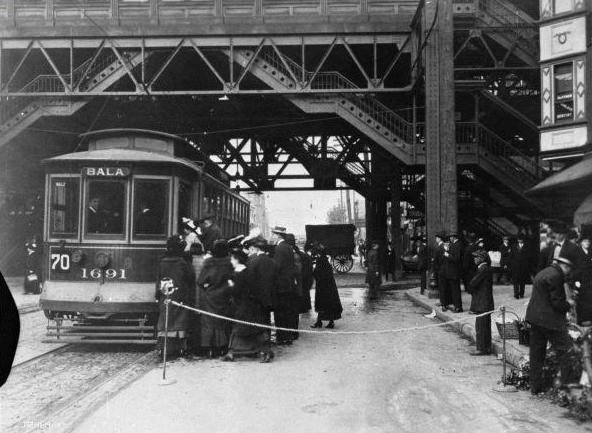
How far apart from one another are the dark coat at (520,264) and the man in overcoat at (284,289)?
25.3ft

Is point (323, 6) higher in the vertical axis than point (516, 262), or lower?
higher

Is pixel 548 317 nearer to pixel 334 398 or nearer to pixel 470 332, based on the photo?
pixel 334 398

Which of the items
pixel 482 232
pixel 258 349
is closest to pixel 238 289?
pixel 258 349

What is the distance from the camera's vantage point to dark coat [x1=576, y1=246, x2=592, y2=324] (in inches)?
337

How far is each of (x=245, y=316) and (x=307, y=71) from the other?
15.0 meters

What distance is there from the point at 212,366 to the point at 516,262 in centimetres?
1030

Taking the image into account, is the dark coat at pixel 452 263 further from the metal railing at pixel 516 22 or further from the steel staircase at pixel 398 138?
the metal railing at pixel 516 22

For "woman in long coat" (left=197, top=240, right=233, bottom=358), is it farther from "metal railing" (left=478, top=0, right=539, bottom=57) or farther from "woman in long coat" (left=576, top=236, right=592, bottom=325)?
"metal railing" (left=478, top=0, right=539, bottom=57)

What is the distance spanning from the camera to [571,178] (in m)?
13.4

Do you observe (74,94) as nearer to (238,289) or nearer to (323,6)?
(323,6)

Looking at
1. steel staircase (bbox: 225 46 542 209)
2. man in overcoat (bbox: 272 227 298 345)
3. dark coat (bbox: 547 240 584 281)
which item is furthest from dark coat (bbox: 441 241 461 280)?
steel staircase (bbox: 225 46 542 209)

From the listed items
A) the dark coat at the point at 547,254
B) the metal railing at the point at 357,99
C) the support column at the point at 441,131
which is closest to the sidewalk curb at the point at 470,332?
the dark coat at the point at 547,254

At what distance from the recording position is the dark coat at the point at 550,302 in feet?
20.0

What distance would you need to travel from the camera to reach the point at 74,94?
20.9 metres
